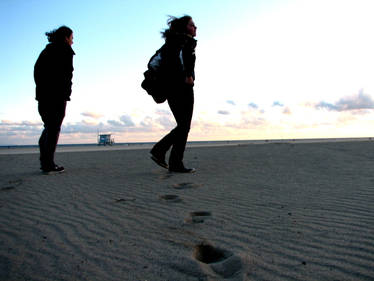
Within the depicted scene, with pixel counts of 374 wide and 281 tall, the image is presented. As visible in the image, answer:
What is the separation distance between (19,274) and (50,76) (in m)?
A: 3.49

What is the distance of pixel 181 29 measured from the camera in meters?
4.03

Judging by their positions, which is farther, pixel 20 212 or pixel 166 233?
pixel 20 212

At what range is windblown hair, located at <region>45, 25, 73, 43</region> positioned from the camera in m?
4.34

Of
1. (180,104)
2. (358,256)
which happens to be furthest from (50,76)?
(358,256)

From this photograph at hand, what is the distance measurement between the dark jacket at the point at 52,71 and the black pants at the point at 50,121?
10 centimetres

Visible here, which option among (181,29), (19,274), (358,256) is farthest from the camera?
(181,29)

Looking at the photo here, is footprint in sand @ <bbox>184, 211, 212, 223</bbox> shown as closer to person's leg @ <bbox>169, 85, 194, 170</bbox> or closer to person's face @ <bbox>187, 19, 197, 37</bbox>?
person's leg @ <bbox>169, 85, 194, 170</bbox>

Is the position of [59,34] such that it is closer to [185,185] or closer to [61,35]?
[61,35]

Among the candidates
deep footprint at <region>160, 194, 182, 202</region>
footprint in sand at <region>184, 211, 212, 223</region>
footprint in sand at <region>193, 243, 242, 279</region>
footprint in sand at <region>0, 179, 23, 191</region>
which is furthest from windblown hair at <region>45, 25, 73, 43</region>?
footprint in sand at <region>193, 243, 242, 279</region>

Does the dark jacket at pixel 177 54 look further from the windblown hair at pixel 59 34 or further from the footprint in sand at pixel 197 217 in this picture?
the footprint in sand at pixel 197 217

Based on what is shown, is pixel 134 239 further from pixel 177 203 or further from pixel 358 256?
pixel 358 256

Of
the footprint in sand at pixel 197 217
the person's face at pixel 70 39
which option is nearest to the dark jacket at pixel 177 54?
the person's face at pixel 70 39

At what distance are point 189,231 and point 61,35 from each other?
373 cm

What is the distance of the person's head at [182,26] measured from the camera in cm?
404
